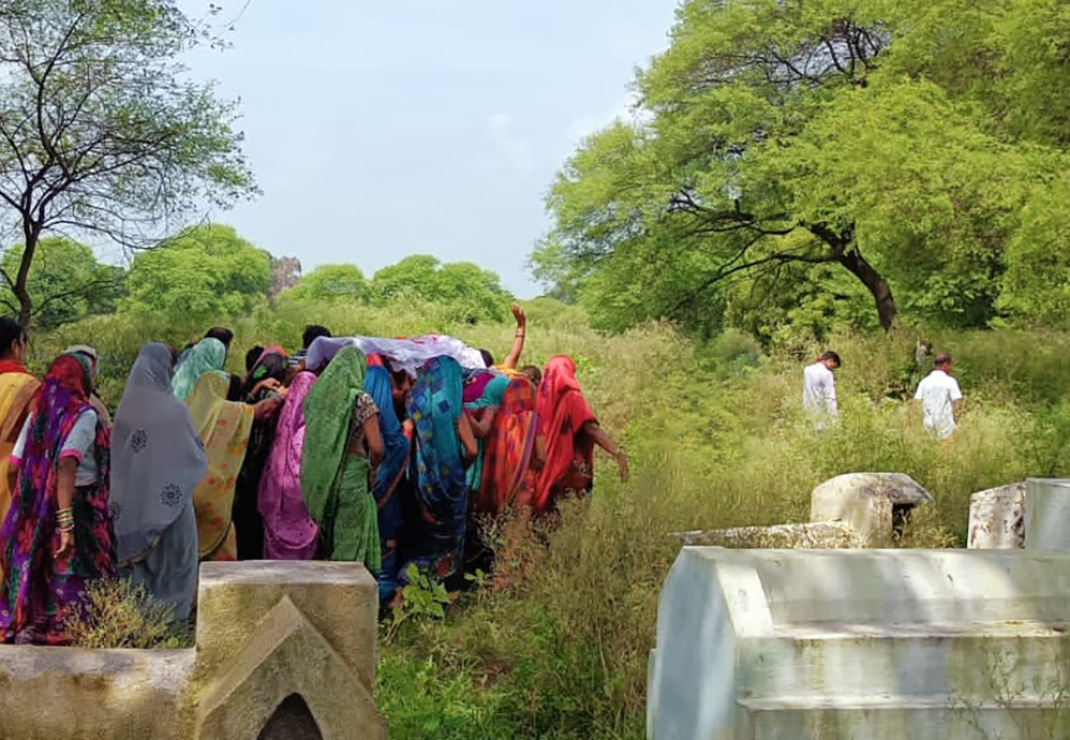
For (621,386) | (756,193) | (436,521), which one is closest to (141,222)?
(621,386)

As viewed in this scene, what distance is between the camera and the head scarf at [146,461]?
5676mm

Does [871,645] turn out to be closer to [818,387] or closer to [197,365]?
[197,365]

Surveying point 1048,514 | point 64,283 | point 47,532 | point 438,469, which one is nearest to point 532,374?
point 438,469

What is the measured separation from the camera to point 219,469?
6.48 meters

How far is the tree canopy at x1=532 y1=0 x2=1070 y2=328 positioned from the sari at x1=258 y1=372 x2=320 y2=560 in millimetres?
10060

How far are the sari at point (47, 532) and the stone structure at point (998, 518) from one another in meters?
4.46

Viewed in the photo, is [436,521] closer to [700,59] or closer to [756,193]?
[756,193]

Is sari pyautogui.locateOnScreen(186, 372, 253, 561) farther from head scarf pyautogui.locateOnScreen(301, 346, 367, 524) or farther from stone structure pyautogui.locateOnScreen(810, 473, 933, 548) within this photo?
stone structure pyautogui.locateOnScreen(810, 473, 933, 548)

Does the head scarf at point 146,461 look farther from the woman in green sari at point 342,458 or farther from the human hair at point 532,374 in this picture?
the human hair at point 532,374

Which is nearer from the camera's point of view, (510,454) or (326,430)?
(326,430)

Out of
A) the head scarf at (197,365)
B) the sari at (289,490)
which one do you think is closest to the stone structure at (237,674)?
the sari at (289,490)

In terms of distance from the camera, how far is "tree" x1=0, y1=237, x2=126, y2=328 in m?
15.9

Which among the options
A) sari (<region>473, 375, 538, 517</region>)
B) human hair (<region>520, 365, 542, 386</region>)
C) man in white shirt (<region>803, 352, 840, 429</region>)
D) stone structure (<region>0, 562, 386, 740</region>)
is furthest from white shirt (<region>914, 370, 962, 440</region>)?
stone structure (<region>0, 562, 386, 740</region>)

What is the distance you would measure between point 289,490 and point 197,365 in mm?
1234
